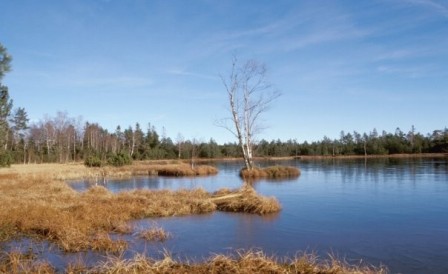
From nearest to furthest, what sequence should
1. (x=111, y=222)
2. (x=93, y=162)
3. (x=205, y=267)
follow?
1. (x=205, y=267)
2. (x=111, y=222)
3. (x=93, y=162)

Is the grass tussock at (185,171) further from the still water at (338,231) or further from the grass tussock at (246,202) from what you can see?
the grass tussock at (246,202)

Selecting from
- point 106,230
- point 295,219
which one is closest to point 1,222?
point 106,230

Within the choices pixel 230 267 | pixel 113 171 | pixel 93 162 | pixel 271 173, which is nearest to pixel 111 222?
pixel 230 267

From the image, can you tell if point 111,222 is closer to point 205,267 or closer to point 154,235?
point 154,235

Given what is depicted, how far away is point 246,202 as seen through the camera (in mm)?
18578

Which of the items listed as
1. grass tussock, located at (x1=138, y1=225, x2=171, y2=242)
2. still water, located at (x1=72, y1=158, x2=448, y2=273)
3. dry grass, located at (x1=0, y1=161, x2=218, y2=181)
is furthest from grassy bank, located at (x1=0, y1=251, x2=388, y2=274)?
dry grass, located at (x1=0, y1=161, x2=218, y2=181)

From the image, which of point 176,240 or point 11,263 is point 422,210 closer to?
point 176,240

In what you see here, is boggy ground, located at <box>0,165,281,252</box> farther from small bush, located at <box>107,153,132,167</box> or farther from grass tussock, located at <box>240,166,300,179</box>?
small bush, located at <box>107,153,132,167</box>

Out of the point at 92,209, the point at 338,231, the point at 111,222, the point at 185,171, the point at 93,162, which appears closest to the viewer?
the point at 338,231

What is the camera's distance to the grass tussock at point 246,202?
18.0 meters

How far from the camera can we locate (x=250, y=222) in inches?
620

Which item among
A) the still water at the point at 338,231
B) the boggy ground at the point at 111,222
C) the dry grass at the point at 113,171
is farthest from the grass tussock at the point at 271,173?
the boggy ground at the point at 111,222

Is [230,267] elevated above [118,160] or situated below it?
below

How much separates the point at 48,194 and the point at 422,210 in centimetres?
1912
